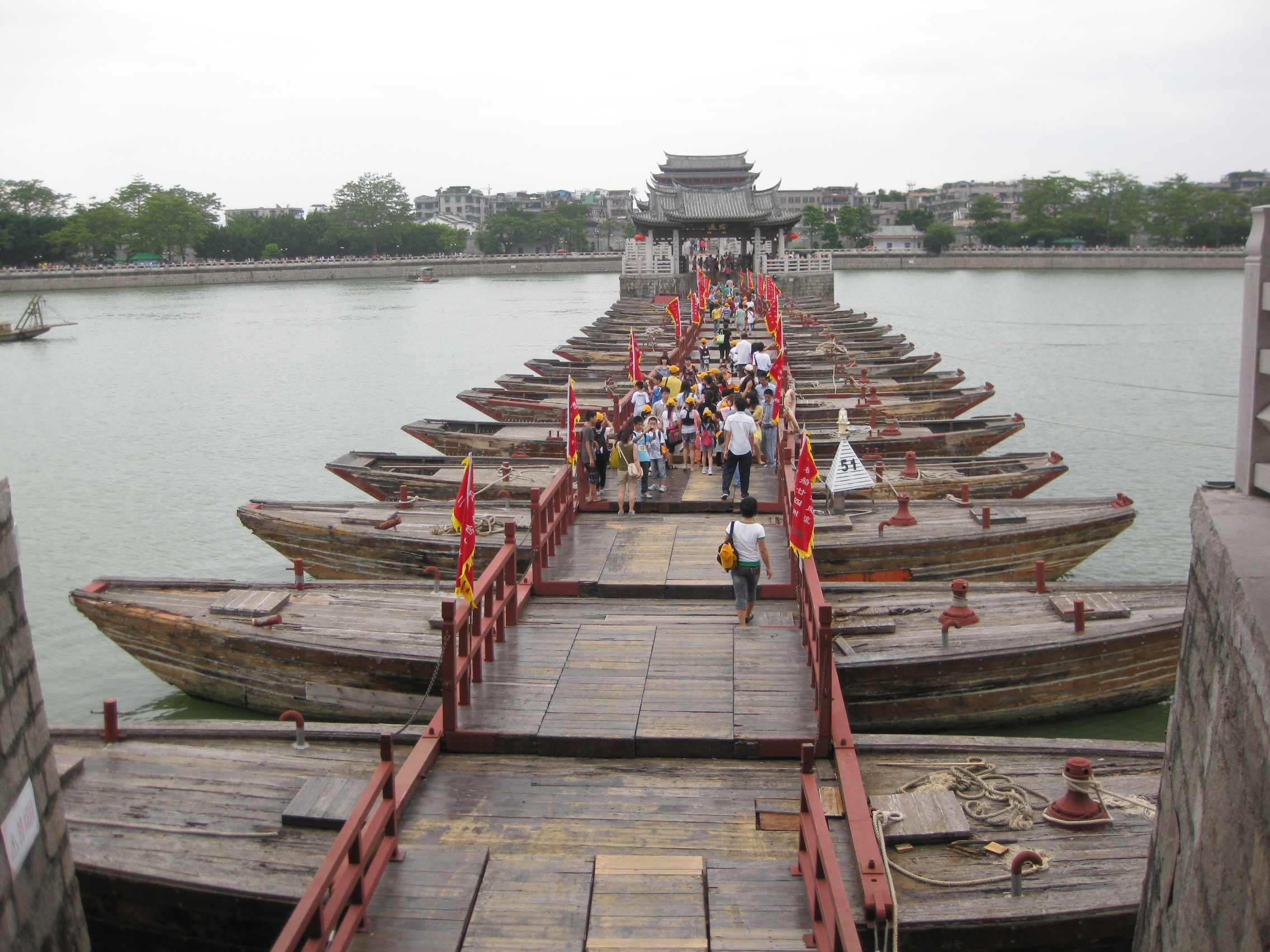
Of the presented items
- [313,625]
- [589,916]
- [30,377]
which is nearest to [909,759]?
[589,916]

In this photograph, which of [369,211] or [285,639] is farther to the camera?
[369,211]

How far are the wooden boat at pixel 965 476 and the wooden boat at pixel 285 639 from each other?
774 cm

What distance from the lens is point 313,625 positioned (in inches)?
477

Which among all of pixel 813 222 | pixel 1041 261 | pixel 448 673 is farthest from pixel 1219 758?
pixel 813 222

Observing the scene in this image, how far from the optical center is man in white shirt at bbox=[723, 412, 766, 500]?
1424 centimetres

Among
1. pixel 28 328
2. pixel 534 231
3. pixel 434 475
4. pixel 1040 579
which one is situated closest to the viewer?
pixel 1040 579

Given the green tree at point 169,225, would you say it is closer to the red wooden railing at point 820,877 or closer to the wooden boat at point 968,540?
the wooden boat at point 968,540

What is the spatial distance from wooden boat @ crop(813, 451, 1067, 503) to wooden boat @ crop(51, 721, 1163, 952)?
30.5 feet

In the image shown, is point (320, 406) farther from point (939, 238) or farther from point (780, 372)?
point (939, 238)

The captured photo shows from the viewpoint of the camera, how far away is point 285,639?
11.7 metres

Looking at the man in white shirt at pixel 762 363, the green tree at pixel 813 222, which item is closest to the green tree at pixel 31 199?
the green tree at pixel 813 222

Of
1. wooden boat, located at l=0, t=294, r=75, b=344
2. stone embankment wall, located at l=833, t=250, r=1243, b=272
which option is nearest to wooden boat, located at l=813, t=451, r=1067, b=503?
→ wooden boat, located at l=0, t=294, r=75, b=344

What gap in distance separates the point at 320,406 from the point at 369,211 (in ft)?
307

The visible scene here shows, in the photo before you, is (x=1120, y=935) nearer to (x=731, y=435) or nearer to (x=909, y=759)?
(x=909, y=759)
